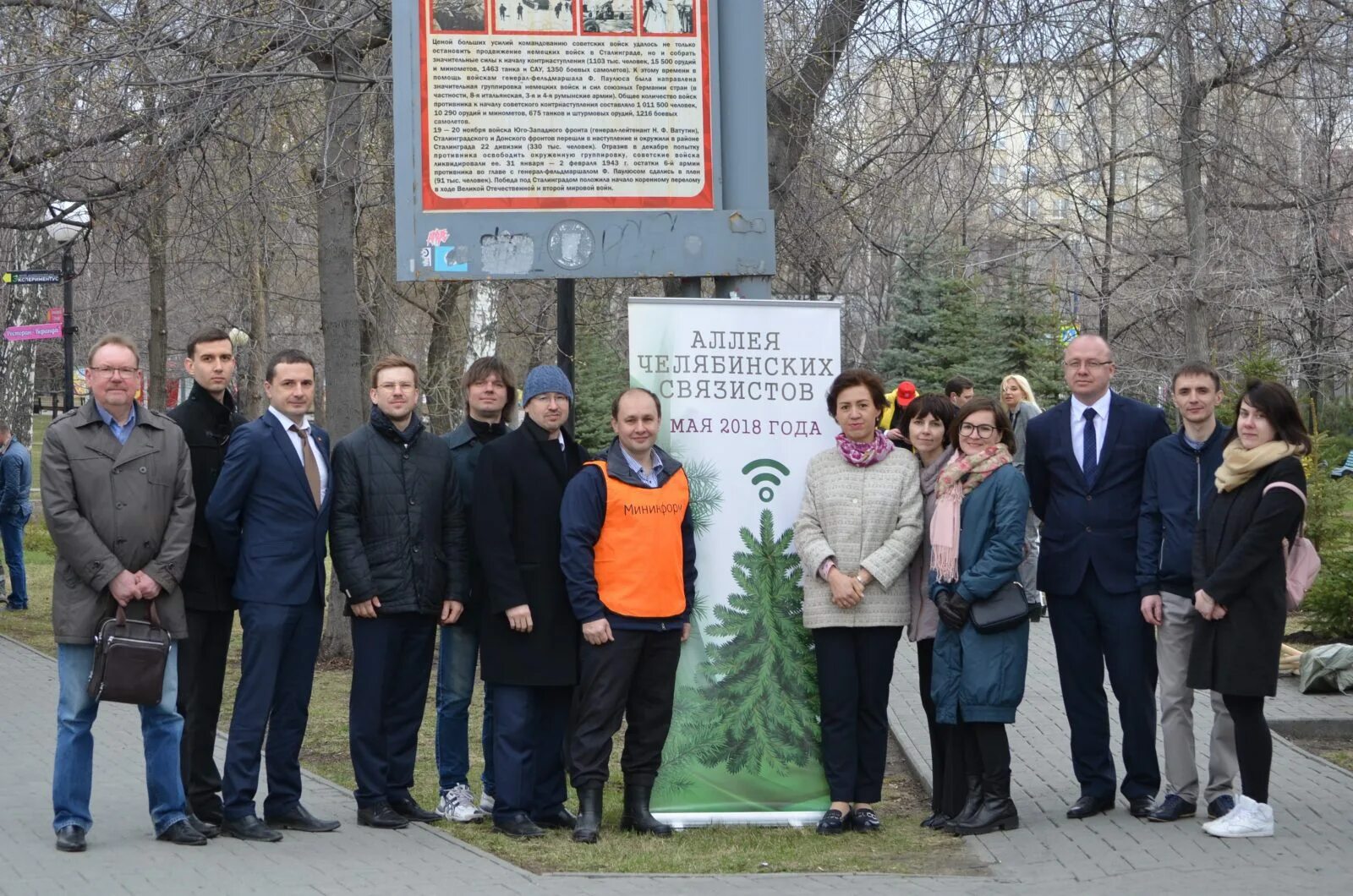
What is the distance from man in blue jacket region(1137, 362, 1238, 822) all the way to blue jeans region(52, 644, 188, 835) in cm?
417

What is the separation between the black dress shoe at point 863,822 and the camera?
7.50 meters

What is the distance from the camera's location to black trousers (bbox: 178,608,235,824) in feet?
23.2

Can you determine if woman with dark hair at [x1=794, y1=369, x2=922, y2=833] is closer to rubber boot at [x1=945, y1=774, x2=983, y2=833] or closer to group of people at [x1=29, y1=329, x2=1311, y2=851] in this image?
group of people at [x1=29, y1=329, x2=1311, y2=851]

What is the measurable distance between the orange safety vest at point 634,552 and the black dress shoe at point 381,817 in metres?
1.34

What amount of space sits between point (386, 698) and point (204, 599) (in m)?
0.94

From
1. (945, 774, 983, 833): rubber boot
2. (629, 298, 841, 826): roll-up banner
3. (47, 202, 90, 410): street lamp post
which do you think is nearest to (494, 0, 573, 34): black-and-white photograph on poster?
(629, 298, 841, 826): roll-up banner

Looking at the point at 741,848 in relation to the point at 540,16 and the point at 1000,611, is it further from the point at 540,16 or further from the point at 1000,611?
the point at 540,16

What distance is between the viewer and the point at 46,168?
42.8 feet

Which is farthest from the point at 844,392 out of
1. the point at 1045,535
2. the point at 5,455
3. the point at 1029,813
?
the point at 5,455

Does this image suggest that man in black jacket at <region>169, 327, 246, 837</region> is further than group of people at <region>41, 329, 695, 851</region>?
Yes

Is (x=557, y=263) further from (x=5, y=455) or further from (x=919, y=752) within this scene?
(x=5, y=455)

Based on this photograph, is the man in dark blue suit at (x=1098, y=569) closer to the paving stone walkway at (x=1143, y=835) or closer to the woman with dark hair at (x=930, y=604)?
the paving stone walkway at (x=1143, y=835)

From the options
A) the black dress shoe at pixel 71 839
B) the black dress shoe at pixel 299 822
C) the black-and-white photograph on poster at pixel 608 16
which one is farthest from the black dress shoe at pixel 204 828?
the black-and-white photograph on poster at pixel 608 16

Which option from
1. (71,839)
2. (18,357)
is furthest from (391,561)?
(18,357)
